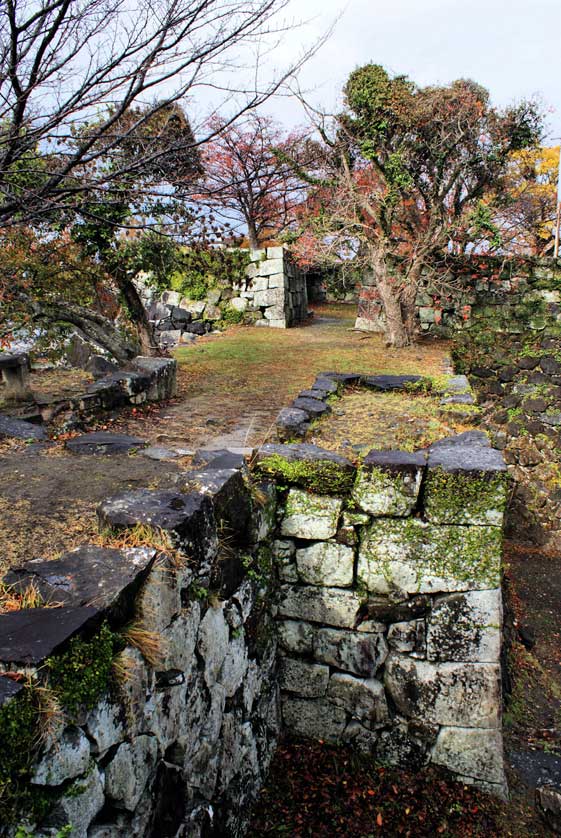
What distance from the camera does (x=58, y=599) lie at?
224 cm

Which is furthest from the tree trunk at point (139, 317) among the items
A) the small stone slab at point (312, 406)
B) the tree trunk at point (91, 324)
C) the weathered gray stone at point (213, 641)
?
→ the weathered gray stone at point (213, 641)

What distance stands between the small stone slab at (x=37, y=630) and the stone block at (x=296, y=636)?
2290 millimetres

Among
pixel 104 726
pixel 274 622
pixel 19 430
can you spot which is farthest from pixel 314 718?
pixel 19 430

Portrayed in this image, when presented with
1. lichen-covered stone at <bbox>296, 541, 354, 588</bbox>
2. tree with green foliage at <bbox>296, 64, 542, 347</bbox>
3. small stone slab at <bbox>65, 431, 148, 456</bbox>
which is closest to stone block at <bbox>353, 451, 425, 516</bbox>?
lichen-covered stone at <bbox>296, 541, 354, 588</bbox>

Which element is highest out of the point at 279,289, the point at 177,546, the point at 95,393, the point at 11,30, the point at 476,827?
the point at 11,30

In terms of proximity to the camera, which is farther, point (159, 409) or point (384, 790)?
point (159, 409)

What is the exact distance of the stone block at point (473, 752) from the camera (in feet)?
12.5

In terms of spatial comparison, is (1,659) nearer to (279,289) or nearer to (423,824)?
(423,824)

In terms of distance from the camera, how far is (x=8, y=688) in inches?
68.6


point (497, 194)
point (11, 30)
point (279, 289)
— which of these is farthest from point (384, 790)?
point (279, 289)

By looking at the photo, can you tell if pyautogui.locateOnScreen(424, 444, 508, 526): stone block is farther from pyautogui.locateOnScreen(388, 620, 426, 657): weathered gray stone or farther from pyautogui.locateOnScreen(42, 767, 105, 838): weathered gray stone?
pyautogui.locateOnScreen(42, 767, 105, 838): weathered gray stone

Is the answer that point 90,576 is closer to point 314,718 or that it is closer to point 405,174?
point 314,718

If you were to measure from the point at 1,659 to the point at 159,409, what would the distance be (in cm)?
480

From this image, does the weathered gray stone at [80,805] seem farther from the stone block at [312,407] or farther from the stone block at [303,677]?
the stone block at [312,407]
